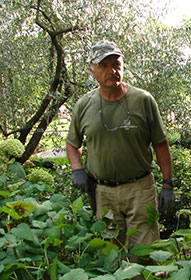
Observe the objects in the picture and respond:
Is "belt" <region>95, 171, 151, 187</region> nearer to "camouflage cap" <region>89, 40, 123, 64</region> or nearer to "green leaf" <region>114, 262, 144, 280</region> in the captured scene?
"camouflage cap" <region>89, 40, 123, 64</region>

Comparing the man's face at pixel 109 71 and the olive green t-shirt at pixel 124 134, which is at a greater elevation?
the man's face at pixel 109 71

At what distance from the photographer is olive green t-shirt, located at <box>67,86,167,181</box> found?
257 cm

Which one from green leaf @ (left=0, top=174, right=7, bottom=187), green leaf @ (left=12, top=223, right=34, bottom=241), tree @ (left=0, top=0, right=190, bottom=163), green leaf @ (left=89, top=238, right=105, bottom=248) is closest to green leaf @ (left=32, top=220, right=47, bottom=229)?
green leaf @ (left=12, top=223, right=34, bottom=241)

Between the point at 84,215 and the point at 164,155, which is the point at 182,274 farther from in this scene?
the point at 164,155

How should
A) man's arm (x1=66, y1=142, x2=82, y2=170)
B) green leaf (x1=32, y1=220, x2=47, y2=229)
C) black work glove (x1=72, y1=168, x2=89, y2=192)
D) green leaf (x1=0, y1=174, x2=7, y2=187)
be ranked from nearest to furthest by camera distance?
green leaf (x1=32, y1=220, x2=47, y2=229), green leaf (x1=0, y1=174, x2=7, y2=187), black work glove (x1=72, y1=168, x2=89, y2=192), man's arm (x1=66, y1=142, x2=82, y2=170)

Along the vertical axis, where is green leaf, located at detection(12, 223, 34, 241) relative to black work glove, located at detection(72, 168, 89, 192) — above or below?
below

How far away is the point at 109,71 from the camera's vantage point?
2.59 m

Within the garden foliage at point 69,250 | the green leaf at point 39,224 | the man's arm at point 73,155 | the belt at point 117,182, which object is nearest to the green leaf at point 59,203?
the garden foliage at point 69,250

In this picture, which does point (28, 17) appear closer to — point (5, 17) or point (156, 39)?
point (5, 17)

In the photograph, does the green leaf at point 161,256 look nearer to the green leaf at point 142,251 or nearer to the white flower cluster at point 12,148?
the green leaf at point 142,251

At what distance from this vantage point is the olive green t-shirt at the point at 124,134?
2.57 meters

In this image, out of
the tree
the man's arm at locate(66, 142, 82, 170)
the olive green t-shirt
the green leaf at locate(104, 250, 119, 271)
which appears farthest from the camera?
the tree

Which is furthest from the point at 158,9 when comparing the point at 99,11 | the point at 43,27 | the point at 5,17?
the point at 5,17

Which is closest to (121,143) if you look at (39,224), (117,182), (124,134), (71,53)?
(124,134)
